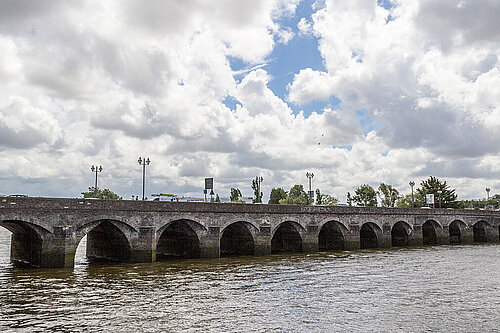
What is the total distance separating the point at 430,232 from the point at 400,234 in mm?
5487

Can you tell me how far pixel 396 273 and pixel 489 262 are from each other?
12.5 metres

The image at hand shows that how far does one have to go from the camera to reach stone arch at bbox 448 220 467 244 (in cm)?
6105

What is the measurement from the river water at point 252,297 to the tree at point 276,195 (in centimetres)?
9477

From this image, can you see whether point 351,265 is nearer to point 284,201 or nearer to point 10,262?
point 10,262

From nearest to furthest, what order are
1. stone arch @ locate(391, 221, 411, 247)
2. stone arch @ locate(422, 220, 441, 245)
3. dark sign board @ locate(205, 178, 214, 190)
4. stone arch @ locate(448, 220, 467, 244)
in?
stone arch @ locate(391, 221, 411, 247)
dark sign board @ locate(205, 178, 214, 190)
stone arch @ locate(422, 220, 441, 245)
stone arch @ locate(448, 220, 467, 244)

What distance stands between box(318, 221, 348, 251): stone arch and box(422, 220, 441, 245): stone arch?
16.7 metres

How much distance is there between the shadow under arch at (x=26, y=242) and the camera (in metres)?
30.4

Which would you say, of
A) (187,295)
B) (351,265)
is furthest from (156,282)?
(351,265)

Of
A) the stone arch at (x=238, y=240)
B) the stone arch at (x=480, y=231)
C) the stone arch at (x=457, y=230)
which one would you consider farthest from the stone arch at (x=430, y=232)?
the stone arch at (x=238, y=240)

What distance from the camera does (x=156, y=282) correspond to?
86.8ft

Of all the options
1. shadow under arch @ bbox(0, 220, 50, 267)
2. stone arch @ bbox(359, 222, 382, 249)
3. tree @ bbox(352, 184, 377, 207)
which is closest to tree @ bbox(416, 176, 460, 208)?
tree @ bbox(352, 184, 377, 207)

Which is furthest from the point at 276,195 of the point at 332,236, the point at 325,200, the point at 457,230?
the point at 332,236

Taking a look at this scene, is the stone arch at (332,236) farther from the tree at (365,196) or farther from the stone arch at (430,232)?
the tree at (365,196)

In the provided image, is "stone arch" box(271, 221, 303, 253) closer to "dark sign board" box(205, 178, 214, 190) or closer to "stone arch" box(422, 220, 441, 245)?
"dark sign board" box(205, 178, 214, 190)
